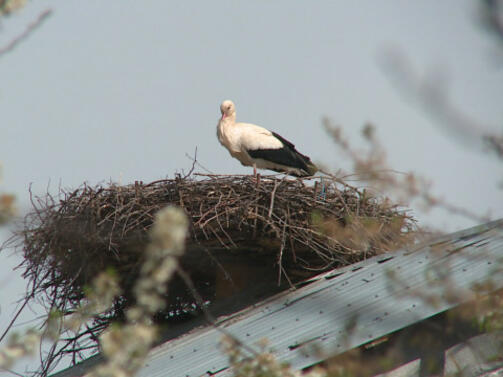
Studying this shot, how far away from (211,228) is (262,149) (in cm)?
244

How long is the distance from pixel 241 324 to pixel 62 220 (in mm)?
1822

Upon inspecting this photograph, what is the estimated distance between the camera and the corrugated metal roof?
13.9 ft

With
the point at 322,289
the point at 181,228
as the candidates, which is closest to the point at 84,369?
the point at 322,289

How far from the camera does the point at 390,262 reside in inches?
229

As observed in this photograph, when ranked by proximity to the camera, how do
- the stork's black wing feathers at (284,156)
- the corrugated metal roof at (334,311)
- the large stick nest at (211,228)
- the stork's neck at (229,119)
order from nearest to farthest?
the corrugated metal roof at (334,311) < the large stick nest at (211,228) < the stork's black wing feathers at (284,156) < the stork's neck at (229,119)

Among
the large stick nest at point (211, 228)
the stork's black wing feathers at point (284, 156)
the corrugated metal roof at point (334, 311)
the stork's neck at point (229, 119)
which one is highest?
the stork's neck at point (229, 119)

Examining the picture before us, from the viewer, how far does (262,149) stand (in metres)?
8.74

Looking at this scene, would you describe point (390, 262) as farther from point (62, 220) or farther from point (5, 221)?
point (5, 221)

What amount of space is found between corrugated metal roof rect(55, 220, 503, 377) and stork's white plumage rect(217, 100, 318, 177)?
7.78 ft

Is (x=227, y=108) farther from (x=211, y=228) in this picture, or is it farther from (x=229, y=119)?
(x=211, y=228)

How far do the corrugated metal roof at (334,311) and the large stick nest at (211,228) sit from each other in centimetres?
42

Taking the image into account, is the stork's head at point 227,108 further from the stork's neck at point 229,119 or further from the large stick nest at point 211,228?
the large stick nest at point 211,228

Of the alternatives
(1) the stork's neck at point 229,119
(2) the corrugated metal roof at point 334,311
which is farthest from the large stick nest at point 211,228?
(1) the stork's neck at point 229,119

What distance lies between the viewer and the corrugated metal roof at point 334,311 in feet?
13.9
